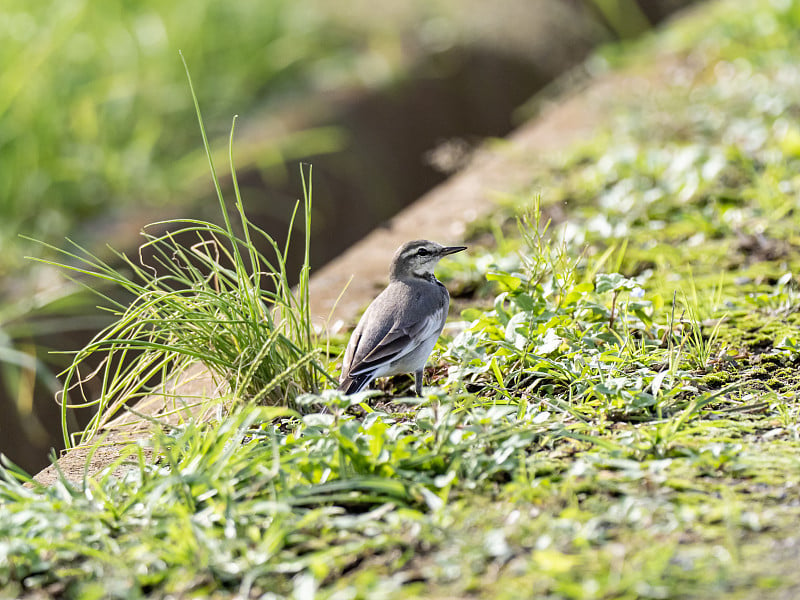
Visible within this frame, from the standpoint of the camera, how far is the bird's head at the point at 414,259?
356cm

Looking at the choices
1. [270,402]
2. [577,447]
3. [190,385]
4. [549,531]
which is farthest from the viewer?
[190,385]

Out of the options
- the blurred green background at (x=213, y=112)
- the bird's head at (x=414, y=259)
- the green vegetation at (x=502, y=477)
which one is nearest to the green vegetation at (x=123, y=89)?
the blurred green background at (x=213, y=112)

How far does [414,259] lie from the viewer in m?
3.56

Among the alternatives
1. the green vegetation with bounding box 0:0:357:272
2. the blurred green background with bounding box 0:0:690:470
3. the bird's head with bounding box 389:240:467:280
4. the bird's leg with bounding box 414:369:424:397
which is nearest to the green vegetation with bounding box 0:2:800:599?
the bird's leg with bounding box 414:369:424:397

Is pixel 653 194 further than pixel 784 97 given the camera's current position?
No

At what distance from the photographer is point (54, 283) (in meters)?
5.21

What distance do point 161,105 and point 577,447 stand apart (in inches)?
190

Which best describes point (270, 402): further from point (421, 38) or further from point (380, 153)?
point (421, 38)

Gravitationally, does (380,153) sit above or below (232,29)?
below

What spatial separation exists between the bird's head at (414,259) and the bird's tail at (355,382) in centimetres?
60

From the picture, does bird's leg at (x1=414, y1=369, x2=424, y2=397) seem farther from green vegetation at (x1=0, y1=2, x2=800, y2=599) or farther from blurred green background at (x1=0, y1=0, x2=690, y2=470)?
blurred green background at (x1=0, y1=0, x2=690, y2=470)

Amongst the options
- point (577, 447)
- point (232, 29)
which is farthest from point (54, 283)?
point (577, 447)

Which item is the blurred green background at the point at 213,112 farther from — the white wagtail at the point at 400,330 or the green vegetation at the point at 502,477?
the green vegetation at the point at 502,477

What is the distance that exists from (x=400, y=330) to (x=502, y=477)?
0.79 m
